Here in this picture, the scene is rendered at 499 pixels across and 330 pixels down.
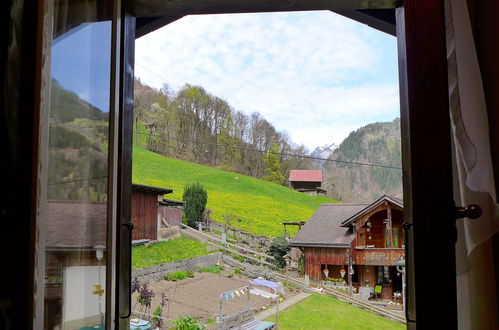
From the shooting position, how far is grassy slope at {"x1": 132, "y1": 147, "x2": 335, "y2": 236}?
135 inches

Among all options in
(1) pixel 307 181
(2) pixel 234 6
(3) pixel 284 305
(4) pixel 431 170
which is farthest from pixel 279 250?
(4) pixel 431 170

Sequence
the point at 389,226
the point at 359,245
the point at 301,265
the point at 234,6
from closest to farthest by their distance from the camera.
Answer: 1. the point at 234,6
2. the point at 389,226
3. the point at 359,245
4. the point at 301,265

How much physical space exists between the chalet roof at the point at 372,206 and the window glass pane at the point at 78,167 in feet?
6.85

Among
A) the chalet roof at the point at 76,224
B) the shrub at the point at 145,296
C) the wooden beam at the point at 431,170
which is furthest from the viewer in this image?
the shrub at the point at 145,296

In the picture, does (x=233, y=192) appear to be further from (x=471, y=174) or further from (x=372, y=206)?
(x=471, y=174)

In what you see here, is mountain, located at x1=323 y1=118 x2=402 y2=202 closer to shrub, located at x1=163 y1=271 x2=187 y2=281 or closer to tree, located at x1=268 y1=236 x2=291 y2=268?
tree, located at x1=268 y1=236 x2=291 y2=268

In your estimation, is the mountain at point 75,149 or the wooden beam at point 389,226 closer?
the mountain at point 75,149

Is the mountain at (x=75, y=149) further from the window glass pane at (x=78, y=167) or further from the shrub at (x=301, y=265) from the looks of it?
the shrub at (x=301, y=265)

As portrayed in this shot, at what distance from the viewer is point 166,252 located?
3.37m

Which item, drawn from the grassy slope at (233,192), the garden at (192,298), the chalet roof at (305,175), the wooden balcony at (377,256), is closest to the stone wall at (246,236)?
the grassy slope at (233,192)

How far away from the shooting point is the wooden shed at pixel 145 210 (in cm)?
320

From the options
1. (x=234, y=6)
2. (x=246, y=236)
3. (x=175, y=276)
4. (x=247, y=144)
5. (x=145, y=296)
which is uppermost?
(x=234, y=6)

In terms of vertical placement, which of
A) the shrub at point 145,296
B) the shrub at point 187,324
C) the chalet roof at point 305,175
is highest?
the chalet roof at point 305,175

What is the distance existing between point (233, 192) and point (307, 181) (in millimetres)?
632
